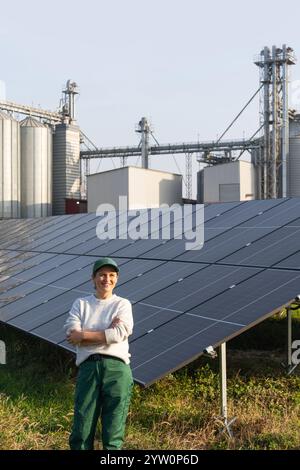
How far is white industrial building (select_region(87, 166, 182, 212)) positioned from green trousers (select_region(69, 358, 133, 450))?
3635cm

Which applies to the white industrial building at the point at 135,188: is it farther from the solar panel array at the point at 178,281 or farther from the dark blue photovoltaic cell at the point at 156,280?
the dark blue photovoltaic cell at the point at 156,280

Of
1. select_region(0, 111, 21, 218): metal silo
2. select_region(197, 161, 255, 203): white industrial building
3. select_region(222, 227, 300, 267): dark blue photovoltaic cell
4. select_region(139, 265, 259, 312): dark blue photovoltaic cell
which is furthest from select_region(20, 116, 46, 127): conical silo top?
select_region(139, 265, 259, 312): dark blue photovoltaic cell

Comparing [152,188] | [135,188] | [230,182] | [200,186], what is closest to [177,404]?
[135,188]

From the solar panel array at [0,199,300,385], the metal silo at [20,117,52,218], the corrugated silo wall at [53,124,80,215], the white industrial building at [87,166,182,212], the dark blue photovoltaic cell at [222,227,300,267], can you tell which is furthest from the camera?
the corrugated silo wall at [53,124,80,215]

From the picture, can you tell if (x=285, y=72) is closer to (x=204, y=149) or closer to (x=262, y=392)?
(x=204, y=149)

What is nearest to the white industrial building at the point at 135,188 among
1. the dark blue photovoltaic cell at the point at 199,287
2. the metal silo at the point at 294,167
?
the metal silo at the point at 294,167

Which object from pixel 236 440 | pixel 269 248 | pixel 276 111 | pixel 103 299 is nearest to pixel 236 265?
pixel 269 248

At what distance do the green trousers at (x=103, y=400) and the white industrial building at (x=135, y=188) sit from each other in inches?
1431

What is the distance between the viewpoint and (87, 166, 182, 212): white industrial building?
43.2m

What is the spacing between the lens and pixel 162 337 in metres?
9.27

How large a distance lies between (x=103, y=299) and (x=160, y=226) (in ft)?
39.4

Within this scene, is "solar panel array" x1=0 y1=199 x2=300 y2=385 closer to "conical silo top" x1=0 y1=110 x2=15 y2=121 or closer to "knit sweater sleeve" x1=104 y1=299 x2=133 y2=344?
"knit sweater sleeve" x1=104 y1=299 x2=133 y2=344

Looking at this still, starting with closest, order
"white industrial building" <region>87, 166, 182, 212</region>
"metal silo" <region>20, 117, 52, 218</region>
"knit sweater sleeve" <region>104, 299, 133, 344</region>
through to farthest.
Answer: "knit sweater sleeve" <region>104, 299, 133, 344</region>, "white industrial building" <region>87, 166, 182, 212</region>, "metal silo" <region>20, 117, 52, 218</region>

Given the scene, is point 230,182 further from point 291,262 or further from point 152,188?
point 291,262
